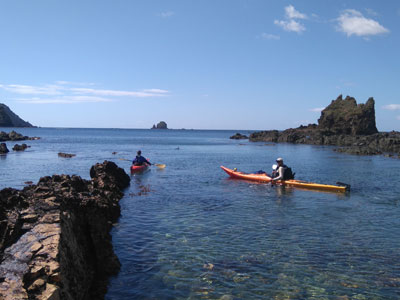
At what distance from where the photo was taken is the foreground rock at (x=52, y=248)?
5.90 meters

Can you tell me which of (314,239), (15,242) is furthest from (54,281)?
(314,239)

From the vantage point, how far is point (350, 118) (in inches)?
3652

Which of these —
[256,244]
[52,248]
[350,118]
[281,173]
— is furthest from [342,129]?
[52,248]

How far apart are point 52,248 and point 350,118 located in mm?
97593

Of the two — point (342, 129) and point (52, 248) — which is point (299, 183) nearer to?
point (52, 248)

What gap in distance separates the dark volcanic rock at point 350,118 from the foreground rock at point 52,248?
91820 millimetres

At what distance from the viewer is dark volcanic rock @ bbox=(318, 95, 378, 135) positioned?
298 feet

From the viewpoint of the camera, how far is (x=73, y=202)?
1017 cm

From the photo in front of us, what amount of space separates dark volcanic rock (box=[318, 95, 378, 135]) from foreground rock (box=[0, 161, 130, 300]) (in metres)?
91.8

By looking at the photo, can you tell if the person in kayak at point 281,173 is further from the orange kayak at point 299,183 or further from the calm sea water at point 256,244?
the calm sea water at point 256,244

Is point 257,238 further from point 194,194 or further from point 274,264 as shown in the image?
point 194,194

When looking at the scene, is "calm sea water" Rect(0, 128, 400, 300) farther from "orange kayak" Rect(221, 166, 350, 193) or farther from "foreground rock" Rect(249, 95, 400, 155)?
"foreground rock" Rect(249, 95, 400, 155)

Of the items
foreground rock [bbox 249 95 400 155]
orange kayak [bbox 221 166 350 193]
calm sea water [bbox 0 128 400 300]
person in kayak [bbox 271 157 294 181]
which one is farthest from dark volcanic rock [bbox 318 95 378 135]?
calm sea water [bbox 0 128 400 300]

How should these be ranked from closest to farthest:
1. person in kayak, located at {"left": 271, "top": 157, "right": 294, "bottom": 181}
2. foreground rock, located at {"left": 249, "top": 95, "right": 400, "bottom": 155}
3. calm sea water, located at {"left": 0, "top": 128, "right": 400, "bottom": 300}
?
calm sea water, located at {"left": 0, "top": 128, "right": 400, "bottom": 300}
person in kayak, located at {"left": 271, "top": 157, "right": 294, "bottom": 181}
foreground rock, located at {"left": 249, "top": 95, "right": 400, "bottom": 155}
